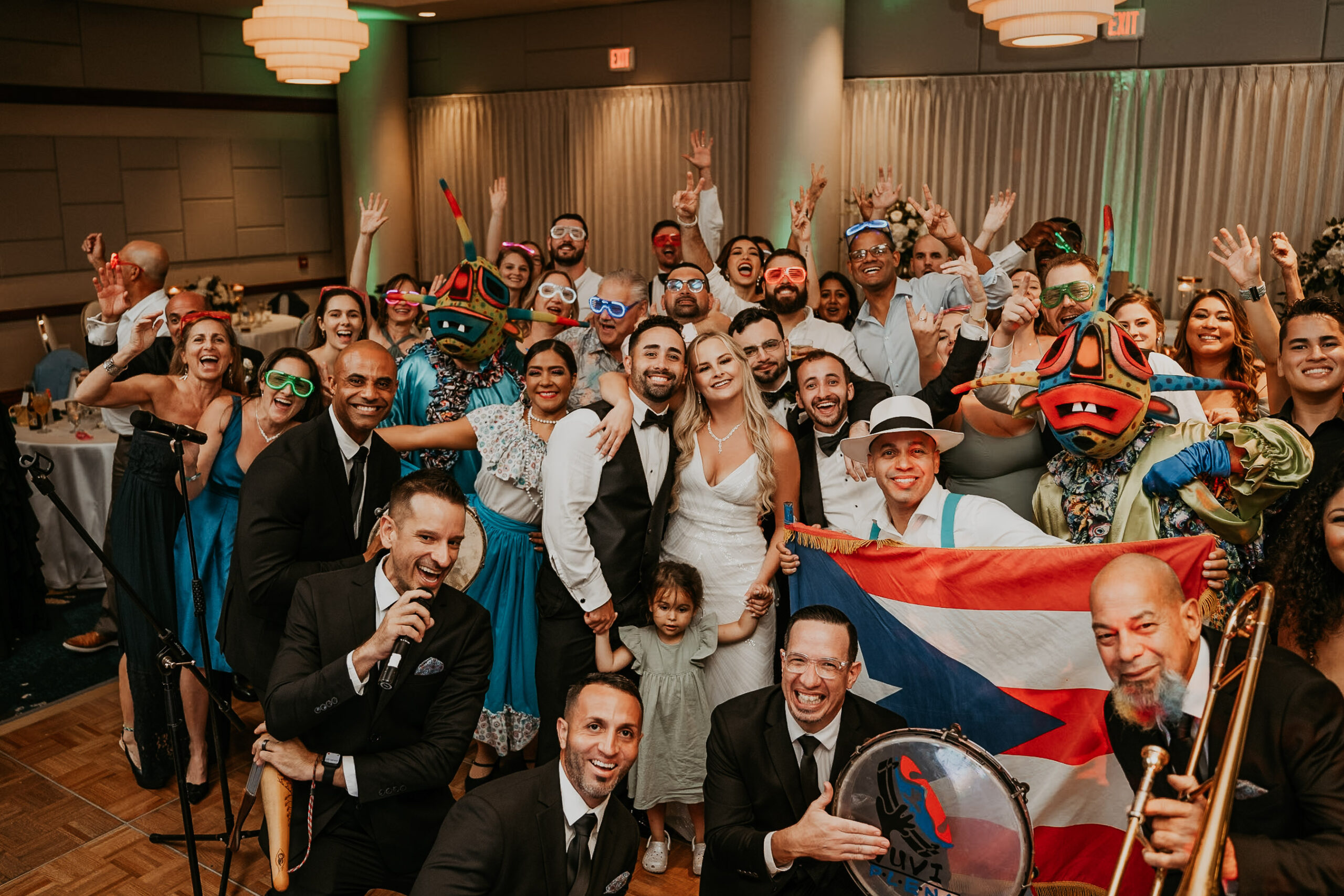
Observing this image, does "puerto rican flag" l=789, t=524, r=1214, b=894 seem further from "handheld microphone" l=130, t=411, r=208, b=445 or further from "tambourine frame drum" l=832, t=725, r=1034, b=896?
"handheld microphone" l=130, t=411, r=208, b=445

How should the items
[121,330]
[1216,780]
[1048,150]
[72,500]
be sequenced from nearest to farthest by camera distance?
[1216,780] < [121,330] < [72,500] < [1048,150]

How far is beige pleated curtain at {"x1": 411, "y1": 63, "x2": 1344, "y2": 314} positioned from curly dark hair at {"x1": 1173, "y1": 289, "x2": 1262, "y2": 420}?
4.45m

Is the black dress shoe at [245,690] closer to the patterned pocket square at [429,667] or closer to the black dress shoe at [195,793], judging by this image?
the black dress shoe at [195,793]

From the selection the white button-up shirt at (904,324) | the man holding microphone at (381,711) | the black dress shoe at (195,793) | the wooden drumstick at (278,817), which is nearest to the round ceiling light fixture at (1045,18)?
the white button-up shirt at (904,324)

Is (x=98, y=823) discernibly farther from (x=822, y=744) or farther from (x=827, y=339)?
(x=827, y=339)

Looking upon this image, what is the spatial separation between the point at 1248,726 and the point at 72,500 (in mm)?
5659

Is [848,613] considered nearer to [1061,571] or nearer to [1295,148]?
[1061,571]

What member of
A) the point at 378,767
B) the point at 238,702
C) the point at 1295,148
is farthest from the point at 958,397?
the point at 1295,148

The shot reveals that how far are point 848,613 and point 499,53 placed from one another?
9148 millimetres

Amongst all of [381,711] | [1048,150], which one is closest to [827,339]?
[381,711]

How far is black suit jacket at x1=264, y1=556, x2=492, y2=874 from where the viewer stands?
260cm

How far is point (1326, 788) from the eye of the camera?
200 cm

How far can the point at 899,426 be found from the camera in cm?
302

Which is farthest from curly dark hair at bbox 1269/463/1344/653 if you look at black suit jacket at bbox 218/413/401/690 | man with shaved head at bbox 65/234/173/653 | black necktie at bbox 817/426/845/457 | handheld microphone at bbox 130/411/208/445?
man with shaved head at bbox 65/234/173/653
